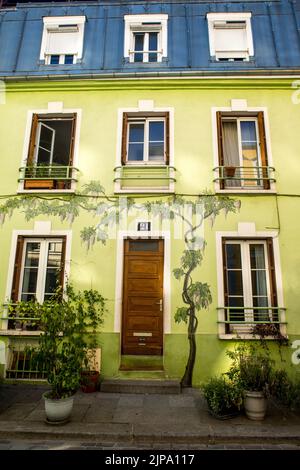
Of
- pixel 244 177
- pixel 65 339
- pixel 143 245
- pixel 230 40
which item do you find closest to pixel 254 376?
pixel 143 245

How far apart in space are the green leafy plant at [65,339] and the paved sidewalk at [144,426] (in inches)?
22.0

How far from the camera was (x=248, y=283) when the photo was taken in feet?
21.9

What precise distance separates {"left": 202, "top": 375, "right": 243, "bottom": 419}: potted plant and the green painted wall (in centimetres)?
135

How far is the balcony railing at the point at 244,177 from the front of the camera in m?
7.12

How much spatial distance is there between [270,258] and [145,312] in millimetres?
3052

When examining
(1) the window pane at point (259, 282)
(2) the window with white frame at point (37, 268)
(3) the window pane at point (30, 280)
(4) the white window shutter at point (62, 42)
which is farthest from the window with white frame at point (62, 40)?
(1) the window pane at point (259, 282)

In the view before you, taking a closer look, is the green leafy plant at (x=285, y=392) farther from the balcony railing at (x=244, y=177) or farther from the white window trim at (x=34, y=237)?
the white window trim at (x=34, y=237)

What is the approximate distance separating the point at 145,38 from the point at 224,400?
29.5 feet

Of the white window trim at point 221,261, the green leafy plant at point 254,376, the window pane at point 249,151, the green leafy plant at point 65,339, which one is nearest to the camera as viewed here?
the green leafy plant at point 65,339

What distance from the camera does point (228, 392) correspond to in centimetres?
485

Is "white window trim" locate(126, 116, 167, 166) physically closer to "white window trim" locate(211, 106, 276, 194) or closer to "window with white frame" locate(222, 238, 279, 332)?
"white window trim" locate(211, 106, 276, 194)
